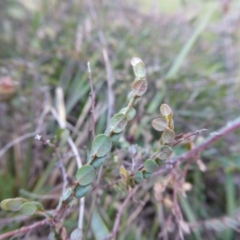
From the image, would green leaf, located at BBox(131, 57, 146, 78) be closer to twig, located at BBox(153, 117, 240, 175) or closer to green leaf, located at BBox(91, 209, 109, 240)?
twig, located at BBox(153, 117, 240, 175)

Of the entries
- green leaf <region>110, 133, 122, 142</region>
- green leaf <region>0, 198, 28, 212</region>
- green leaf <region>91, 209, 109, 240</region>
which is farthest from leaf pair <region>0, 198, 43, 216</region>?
green leaf <region>91, 209, 109, 240</region>

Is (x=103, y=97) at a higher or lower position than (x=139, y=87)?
higher

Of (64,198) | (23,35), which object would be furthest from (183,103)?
(64,198)

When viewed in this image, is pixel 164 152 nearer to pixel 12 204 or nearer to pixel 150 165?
pixel 150 165

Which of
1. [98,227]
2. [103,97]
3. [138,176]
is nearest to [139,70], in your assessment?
[138,176]

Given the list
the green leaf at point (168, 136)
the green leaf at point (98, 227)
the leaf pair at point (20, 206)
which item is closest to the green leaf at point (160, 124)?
the green leaf at point (168, 136)
